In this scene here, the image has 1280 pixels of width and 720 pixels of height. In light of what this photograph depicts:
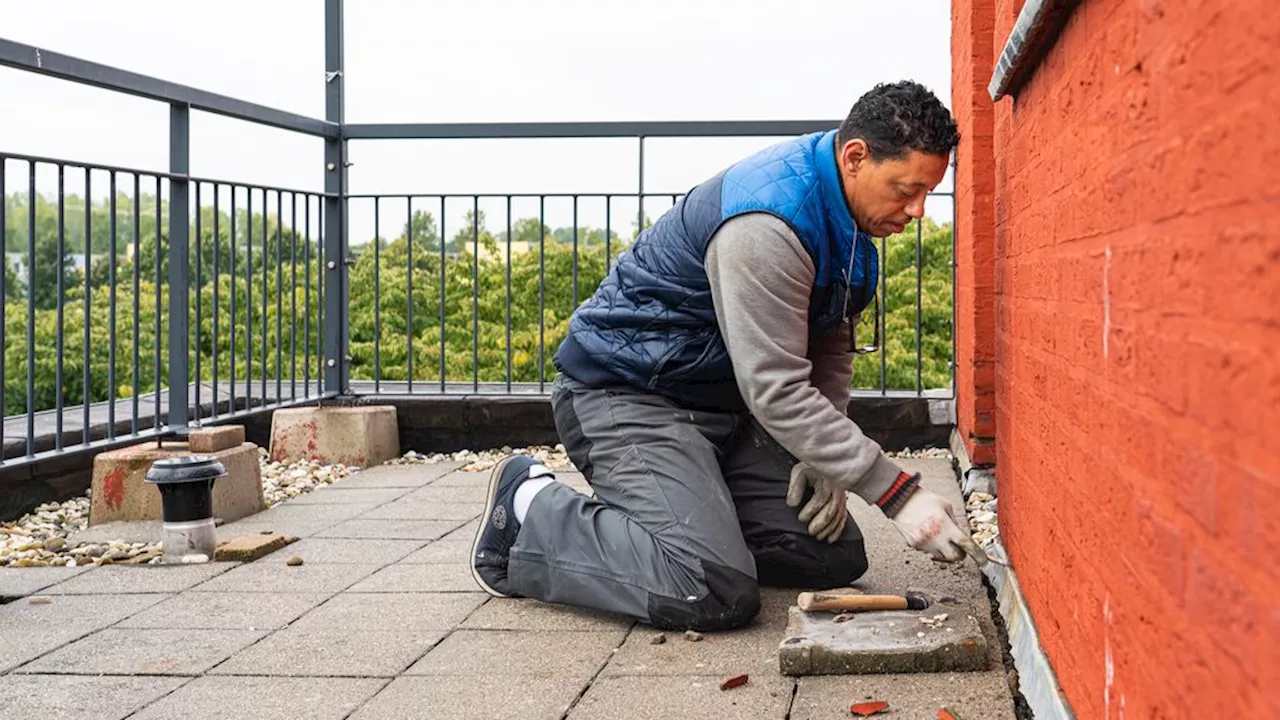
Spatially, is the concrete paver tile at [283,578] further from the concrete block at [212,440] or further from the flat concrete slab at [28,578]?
the concrete block at [212,440]

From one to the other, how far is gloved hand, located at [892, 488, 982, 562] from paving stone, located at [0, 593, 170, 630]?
1.89 meters

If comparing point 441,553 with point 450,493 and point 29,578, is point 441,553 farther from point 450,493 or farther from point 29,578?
point 450,493

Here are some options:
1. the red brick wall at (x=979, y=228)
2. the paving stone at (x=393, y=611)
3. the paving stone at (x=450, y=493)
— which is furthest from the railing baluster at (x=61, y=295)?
the red brick wall at (x=979, y=228)

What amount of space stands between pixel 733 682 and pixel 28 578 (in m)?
2.26

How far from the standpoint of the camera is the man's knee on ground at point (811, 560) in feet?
12.1

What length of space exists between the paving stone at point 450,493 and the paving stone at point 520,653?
2105 mm

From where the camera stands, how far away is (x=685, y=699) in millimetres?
2678

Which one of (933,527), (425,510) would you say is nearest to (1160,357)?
(933,527)

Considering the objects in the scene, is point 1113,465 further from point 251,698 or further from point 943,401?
point 943,401

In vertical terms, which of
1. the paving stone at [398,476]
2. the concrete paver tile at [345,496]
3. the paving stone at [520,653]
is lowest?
the paving stone at [520,653]

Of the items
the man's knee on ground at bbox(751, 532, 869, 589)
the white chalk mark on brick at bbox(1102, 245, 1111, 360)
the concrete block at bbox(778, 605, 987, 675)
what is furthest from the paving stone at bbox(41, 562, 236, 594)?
the white chalk mark on brick at bbox(1102, 245, 1111, 360)

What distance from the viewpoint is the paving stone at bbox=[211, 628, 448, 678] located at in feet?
9.70

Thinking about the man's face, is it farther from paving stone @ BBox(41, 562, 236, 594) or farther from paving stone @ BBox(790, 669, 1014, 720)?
paving stone @ BBox(41, 562, 236, 594)

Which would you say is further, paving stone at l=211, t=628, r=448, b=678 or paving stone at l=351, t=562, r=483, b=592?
paving stone at l=351, t=562, r=483, b=592
